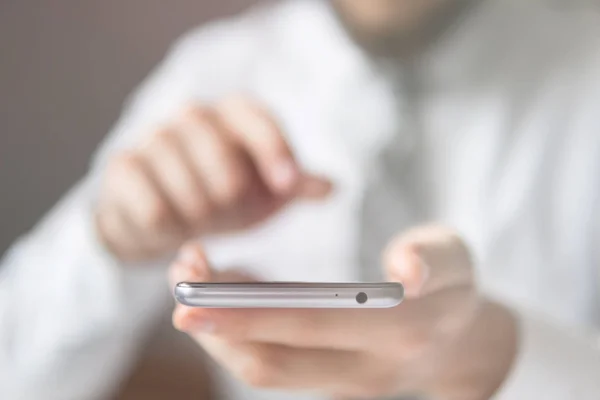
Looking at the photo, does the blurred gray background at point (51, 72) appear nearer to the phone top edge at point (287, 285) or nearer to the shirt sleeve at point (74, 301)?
the shirt sleeve at point (74, 301)

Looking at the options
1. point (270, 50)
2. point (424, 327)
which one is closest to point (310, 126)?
point (270, 50)

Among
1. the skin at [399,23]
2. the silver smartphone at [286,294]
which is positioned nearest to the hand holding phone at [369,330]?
the silver smartphone at [286,294]

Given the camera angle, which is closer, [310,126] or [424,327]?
[424,327]

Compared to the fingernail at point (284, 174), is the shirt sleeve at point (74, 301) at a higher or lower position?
lower

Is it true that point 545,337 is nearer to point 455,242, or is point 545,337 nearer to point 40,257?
point 455,242

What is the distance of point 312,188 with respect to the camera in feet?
0.75

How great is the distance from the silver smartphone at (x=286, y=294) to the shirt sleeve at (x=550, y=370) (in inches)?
3.0

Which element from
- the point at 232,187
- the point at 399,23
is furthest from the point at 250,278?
the point at 399,23

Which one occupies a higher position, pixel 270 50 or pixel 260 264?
pixel 270 50

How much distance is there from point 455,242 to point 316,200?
0.33 ft

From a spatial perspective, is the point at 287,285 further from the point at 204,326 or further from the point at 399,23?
the point at 399,23

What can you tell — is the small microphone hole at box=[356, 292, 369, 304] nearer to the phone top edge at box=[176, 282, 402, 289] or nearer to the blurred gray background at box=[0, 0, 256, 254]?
the phone top edge at box=[176, 282, 402, 289]

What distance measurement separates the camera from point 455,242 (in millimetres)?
155

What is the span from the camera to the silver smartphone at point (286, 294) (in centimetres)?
12
